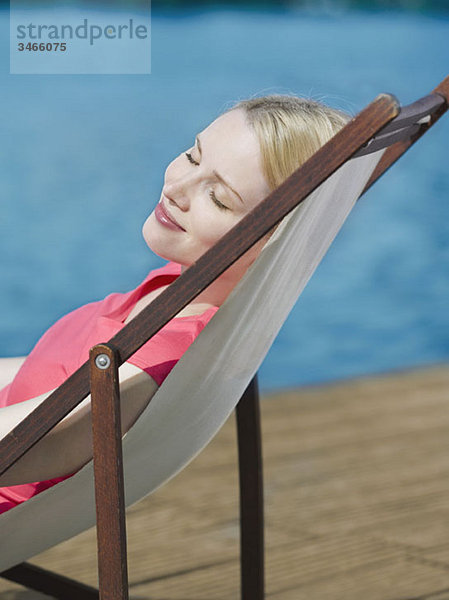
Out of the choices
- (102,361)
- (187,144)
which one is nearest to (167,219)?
(102,361)

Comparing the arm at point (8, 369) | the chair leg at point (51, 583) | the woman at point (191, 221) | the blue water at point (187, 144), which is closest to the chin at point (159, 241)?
the woman at point (191, 221)

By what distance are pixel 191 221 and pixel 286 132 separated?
8.1 inches

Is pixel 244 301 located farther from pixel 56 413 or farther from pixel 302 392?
pixel 302 392

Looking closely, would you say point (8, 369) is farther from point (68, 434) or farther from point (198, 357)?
point (198, 357)

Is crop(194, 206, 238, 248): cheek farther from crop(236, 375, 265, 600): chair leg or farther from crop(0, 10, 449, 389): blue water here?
crop(0, 10, 449, 389): blue water

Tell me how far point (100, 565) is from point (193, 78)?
868 cm

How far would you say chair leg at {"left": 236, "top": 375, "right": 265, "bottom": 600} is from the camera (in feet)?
6.48

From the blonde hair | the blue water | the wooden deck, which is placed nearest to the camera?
the blonde hair

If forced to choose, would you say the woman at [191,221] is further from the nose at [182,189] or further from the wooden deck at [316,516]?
the wooden deck at [316,516]

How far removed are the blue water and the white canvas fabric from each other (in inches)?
223

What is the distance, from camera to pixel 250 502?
6.59 feet

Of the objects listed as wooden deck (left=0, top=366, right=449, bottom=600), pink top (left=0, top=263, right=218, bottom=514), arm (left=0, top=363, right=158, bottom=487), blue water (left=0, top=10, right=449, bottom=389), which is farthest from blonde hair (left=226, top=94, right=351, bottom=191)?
blue water (left=0, top=10, right=449, bottom=389)

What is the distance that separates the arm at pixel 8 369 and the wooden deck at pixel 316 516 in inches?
25.2

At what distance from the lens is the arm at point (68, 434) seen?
4.35ft
